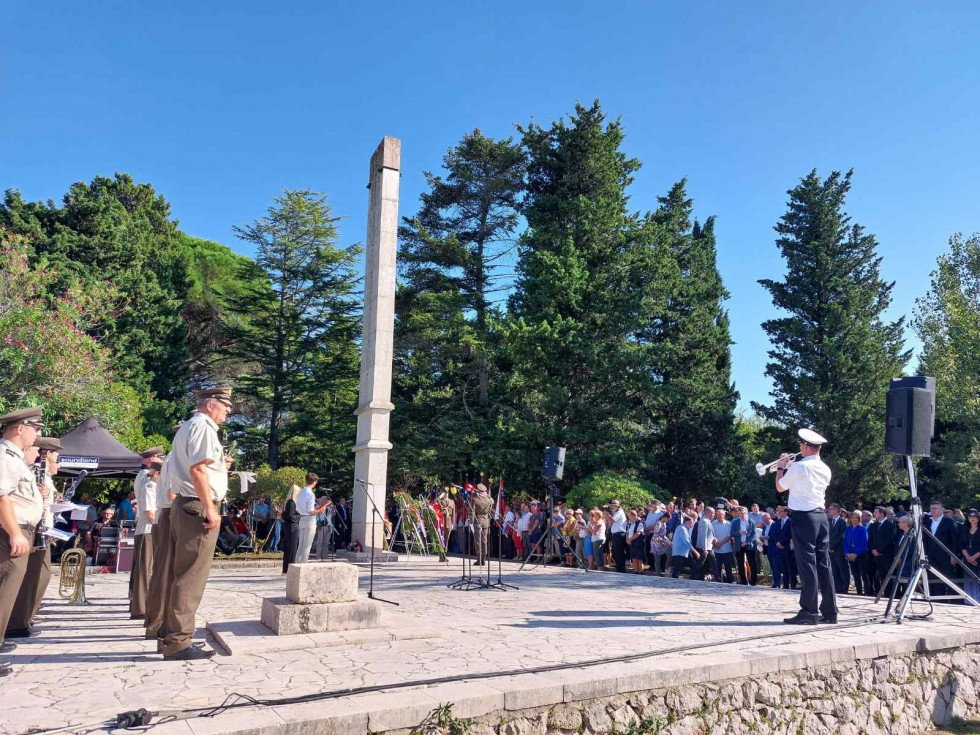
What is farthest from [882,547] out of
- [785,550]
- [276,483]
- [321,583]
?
[276,483]

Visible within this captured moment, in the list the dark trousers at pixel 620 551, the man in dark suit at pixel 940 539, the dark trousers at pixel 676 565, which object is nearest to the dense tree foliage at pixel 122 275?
the dark trousers at pixel 620 551

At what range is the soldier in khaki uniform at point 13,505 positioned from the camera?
4600 millimetres

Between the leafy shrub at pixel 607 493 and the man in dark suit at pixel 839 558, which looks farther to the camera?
the leafy shrub at pixel 607 493

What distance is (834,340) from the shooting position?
89.0 ft

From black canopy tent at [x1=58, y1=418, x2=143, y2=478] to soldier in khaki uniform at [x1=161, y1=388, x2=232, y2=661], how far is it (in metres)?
8.96

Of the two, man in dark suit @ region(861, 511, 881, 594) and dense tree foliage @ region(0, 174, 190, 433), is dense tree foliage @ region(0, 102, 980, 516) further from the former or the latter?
man in dark suit @ region(861, 511, 881, 594)

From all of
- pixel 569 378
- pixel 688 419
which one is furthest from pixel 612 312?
pixel 688 419

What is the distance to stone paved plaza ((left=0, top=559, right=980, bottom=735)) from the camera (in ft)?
12.4

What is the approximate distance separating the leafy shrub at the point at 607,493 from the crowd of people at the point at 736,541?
82.1 inches

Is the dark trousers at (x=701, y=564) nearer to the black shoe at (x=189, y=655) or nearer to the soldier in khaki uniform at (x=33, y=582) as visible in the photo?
the black shoe at (x=189, y=655)

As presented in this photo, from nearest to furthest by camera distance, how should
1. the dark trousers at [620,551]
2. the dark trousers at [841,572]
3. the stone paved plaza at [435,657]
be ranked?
the stone paved plaza at [435,657] < the dark trousers at [841,572] < the dark trousers at [620,551]

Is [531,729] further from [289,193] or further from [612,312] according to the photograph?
[289,193]

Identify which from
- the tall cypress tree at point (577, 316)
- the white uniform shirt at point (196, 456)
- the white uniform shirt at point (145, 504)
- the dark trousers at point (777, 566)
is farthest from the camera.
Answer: the tall cypress tree at point (577, 316)

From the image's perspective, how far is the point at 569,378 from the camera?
27.1 metres
